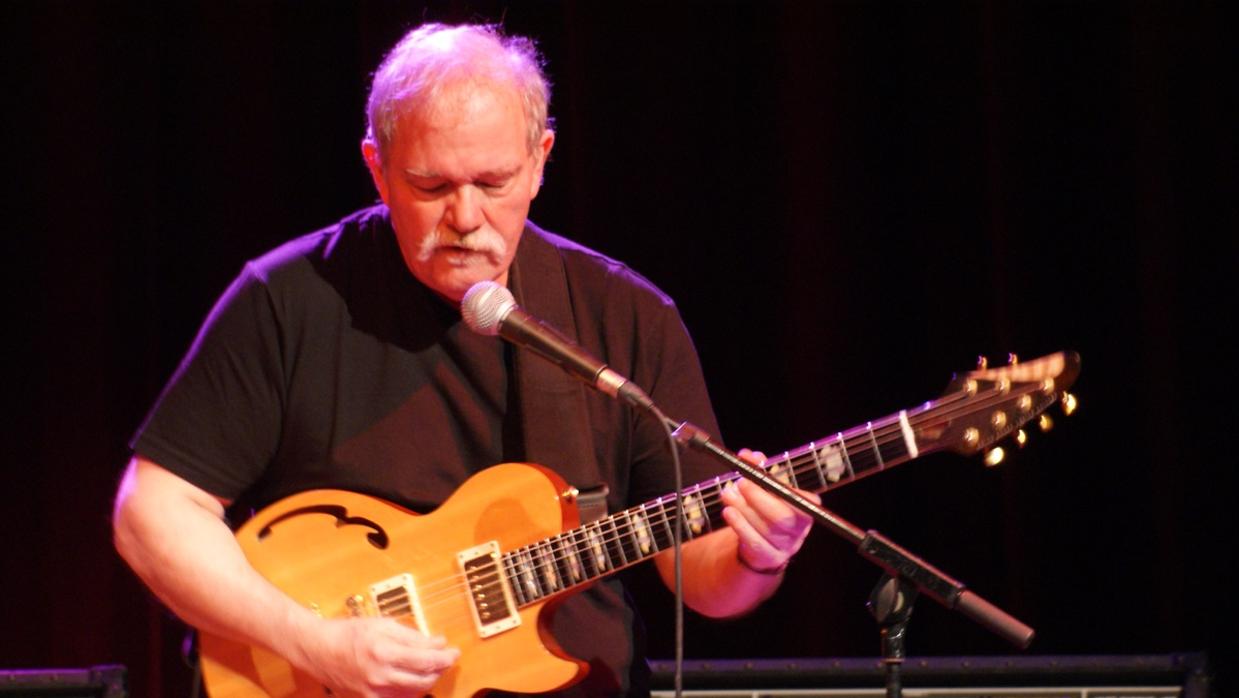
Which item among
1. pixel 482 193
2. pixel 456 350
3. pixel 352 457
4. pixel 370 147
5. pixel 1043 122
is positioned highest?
pixel 1043 122

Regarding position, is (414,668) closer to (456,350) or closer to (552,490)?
(552,490)

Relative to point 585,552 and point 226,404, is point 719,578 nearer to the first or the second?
point 585,552

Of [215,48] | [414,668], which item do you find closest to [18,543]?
[215,48]

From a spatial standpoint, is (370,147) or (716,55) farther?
(716,55)

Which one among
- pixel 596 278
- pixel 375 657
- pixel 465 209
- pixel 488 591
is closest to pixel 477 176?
pixel 465 209

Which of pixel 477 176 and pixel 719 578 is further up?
pixel 477 176

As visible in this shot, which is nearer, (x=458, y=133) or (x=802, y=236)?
(x=458, y=133)

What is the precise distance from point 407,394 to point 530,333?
0.59 metres

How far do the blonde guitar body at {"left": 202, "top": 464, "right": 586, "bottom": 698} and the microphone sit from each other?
0.49 meters

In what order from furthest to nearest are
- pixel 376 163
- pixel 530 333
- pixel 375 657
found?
pixel 376 163
pixel 375 657
pixel 530 333

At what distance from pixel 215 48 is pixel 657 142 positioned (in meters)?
1.29

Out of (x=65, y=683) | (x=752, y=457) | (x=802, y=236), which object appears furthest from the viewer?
(x=802, y=236)

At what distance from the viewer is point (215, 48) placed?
163 inches

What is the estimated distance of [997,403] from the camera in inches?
95.0
